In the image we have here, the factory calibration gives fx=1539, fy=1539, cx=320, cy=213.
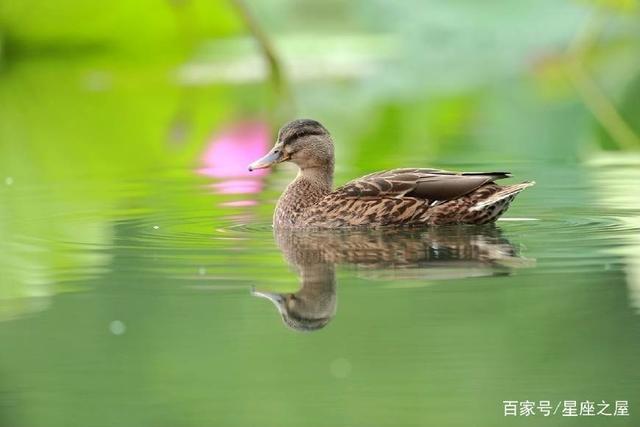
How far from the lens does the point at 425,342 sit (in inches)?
220

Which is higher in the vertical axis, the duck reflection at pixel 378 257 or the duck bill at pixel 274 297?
the duck reflection at pixel 378 257

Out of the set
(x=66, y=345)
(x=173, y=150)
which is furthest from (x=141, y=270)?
(x=173, y=150)

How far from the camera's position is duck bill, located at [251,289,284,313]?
245 inches

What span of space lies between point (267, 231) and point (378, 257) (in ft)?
3.86

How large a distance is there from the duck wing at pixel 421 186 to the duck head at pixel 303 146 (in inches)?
22.8

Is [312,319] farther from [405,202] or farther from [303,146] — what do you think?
[303,146]

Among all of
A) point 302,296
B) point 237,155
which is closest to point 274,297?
point 302,296

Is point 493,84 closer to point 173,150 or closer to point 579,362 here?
point 173,150

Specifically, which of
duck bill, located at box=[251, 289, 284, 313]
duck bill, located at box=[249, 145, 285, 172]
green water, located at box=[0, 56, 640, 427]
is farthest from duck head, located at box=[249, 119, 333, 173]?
→ duck bill, located at box=[251, 289, 284, 313]

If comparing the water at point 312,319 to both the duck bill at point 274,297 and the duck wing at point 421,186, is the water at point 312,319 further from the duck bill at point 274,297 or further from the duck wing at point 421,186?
the duck wing at point 421,186

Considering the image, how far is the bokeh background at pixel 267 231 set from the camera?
5125 millimetres

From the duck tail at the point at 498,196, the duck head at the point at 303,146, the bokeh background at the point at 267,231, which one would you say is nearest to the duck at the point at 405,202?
the duck tail at the point at 498,196

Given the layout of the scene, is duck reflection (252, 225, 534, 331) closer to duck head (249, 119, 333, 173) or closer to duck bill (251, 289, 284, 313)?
duck bill (251, 289, 284, 313)

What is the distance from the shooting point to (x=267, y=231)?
8453 millimetres
